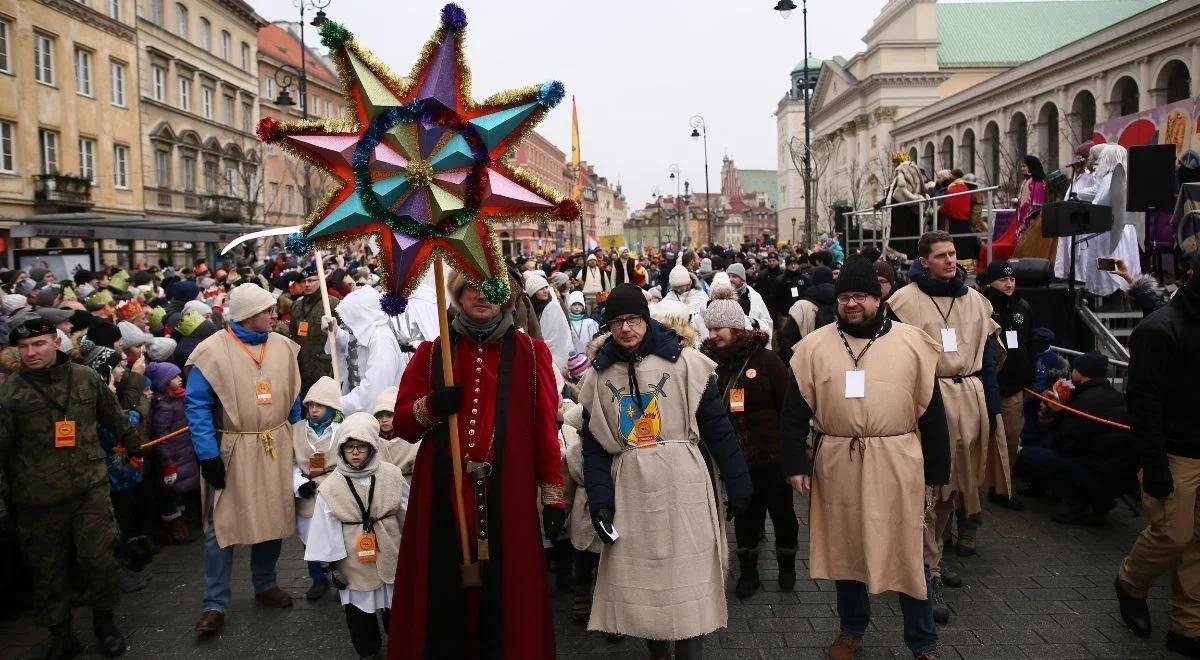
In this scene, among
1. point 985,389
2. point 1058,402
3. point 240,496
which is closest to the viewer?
point 240,496

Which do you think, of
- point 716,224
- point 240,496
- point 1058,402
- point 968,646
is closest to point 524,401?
point 240,496

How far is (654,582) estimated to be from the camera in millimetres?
4055

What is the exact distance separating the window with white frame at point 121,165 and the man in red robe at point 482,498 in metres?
40.6

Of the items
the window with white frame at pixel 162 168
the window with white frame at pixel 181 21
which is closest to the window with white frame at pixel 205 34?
the window with white frame at pixel 181 21

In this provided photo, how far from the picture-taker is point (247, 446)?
5445 millimetres

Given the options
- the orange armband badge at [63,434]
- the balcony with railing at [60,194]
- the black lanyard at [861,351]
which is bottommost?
the orange armband badge at [63,434]

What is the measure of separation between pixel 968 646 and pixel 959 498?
145cm

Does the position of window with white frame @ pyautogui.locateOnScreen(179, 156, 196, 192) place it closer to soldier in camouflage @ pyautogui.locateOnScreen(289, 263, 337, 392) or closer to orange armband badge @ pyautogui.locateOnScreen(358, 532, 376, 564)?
soldier in camouflage @ pyautogui.locateOnScreen(289, 263, 337, 392)

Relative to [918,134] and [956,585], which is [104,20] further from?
[918,134]

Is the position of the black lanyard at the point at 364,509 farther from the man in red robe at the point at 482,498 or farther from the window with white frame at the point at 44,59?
the window with white frame at the point at 44,59

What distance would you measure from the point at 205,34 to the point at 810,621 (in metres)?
51.3

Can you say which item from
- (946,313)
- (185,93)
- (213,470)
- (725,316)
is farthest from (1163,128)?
(185,93)

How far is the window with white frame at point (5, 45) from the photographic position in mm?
30328

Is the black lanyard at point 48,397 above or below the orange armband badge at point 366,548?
above
